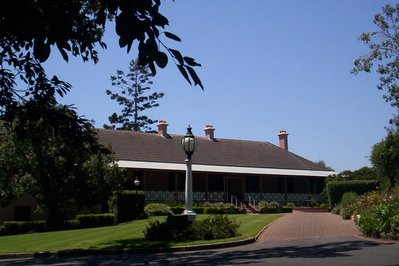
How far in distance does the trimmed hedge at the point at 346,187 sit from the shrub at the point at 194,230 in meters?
18.4

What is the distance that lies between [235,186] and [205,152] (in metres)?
3.87

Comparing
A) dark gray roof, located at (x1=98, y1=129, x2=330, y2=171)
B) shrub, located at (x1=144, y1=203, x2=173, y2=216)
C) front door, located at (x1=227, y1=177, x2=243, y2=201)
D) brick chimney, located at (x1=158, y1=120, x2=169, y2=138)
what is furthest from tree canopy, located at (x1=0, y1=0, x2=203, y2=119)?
brick chimney, located at (x1=158, y1=120, x2=169, y2=138)

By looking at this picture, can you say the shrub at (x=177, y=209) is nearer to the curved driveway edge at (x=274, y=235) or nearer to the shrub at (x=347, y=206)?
the shrub at (x=347, y=206)

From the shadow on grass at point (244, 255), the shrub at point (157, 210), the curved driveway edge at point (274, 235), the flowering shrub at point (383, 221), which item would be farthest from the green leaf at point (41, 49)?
the shrub at point (157, 210)

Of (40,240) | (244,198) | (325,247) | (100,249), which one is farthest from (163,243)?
(244,198)

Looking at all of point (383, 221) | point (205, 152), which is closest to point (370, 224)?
point (383, 221)

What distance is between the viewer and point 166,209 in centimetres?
3391

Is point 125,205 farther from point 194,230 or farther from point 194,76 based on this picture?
point 194,76

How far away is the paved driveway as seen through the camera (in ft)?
40.8

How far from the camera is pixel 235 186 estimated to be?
46969 millimetres

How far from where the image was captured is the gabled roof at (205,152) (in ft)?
141

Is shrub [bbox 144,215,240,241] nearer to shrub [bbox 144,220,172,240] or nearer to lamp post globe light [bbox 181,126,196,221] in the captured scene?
shrub [bbox 144,220,172,240]

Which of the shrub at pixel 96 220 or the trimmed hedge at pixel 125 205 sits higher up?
the trimmed hedge at pixel 125 205

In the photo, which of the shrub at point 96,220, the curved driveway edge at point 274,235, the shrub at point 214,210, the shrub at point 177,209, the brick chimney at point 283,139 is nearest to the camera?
the curved driveway edge at point 274,235
